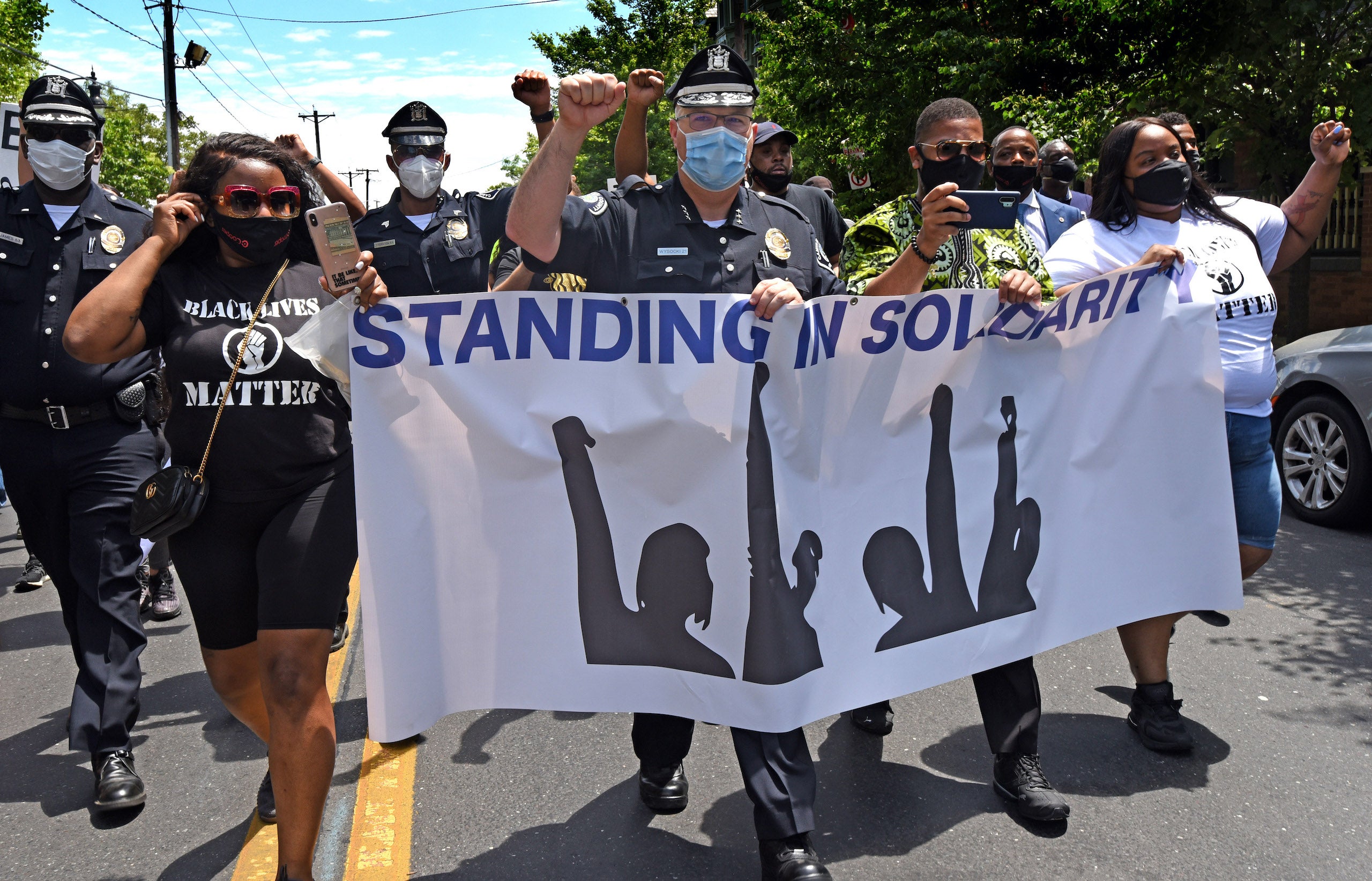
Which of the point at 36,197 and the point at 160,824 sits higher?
the point at 36,197

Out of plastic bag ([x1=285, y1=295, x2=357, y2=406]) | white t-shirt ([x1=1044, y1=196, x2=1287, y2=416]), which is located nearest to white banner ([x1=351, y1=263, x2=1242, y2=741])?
plastic bag ([x1=285, y1=295, x2=357, y2=406])

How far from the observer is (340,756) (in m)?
4.14

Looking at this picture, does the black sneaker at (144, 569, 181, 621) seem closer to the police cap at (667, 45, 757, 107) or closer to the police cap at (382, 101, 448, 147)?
the police cap at (382, 101, 448, 147)

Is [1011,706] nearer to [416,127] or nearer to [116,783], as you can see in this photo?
[116,783]

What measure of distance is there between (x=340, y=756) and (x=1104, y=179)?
339 centimetres

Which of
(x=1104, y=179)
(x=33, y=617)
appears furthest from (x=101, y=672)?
(x=1104, y=179)

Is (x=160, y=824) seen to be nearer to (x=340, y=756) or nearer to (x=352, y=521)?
(x=340, y=756)

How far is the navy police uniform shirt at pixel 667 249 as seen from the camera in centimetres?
328

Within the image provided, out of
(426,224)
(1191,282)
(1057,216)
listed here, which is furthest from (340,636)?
(1057,216)

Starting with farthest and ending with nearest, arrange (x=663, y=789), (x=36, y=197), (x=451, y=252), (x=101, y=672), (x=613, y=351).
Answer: (x=451, y=252) < (x=36, y=197) < (x=101, y=672) < (x=663, y=789) < (x=613, y=351)

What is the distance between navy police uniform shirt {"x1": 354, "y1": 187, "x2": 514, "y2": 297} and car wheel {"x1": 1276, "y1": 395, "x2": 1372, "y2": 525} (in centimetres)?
498

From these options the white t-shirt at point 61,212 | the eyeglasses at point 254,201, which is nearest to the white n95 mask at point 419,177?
the white t-shirt at point 61,212

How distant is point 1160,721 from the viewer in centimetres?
396

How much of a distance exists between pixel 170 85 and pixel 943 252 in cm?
2967
